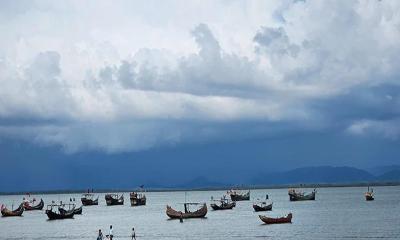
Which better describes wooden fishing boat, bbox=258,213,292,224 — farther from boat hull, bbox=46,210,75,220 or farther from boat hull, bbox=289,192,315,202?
boat hull, bbox=289,192,315,202

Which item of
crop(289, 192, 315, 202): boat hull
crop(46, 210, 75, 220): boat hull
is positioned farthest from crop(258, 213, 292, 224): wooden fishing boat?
crop(289, 192, 315, 202): boat hull

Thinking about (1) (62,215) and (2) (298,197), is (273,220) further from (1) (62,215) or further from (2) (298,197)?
(2) (298,197)

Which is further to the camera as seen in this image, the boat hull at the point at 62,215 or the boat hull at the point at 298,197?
the boat hull at the point at 298,197

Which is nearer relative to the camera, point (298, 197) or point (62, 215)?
point (62, 215)

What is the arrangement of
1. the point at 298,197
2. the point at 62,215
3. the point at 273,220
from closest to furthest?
the point at 273,220 → the point at 62,215 → the point at 298,197

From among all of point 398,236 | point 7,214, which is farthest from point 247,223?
point 7,214

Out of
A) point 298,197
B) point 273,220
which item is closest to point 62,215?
point 273,220

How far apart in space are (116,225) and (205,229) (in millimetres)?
18080

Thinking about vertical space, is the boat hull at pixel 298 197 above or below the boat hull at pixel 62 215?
above

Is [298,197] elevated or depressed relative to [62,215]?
elevated

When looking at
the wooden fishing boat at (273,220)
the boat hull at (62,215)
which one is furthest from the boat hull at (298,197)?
the wooden fishing boat at (273,220)

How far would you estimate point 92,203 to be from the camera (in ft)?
544

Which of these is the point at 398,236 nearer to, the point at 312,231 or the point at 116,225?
the point at 312,231

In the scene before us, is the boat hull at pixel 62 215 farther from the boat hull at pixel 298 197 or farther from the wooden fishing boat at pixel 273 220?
the boat hull at pixel 298 197
